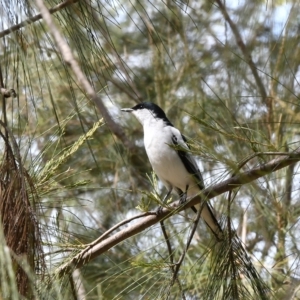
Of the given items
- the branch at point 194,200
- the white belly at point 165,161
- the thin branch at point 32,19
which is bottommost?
the branch at point 194,200

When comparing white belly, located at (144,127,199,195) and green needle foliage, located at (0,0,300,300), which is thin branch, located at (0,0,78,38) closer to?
green needle foliage, located at (0,0,300,300)

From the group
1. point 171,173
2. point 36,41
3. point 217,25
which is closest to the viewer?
point 36,41

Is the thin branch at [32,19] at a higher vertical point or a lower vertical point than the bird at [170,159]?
lower

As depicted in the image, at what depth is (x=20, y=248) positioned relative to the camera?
3.94 feet

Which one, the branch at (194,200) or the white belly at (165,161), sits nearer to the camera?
the branch at (194,200)

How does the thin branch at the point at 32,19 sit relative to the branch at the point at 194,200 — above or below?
above

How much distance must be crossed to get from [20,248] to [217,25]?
289cm

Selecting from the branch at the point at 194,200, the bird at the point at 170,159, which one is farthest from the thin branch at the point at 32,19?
the bird at the point at 170,159

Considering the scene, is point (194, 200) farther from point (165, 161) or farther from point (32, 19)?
point (165, 161)

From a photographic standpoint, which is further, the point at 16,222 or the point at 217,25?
the point at 217,25

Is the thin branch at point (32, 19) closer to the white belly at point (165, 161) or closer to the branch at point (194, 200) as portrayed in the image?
the branch at point (194, 200)

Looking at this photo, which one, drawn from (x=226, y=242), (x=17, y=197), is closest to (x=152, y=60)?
(x=226, y=242)

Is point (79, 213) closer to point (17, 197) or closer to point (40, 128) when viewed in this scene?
point (40, 128)

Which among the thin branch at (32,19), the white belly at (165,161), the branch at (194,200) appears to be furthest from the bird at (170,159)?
the thin branch at (32,19)
